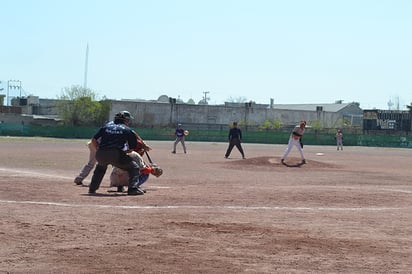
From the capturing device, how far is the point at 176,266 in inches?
277

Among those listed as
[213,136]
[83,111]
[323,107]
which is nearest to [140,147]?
[213,136]

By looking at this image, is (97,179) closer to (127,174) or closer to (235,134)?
(127,174)

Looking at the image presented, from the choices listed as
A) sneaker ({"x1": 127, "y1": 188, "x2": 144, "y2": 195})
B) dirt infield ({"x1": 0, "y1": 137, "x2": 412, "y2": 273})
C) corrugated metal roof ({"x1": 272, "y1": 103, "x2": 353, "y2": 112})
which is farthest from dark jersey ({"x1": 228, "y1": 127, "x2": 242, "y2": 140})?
corrugated metal roof ({"x1": 272, "y1": 103, "x2": 353, "y2": 112})

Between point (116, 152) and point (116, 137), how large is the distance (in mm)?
286

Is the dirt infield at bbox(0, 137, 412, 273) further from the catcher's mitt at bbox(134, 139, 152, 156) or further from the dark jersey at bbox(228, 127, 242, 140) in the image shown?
the dark jersey at bbox(228, 127, 242, 140)

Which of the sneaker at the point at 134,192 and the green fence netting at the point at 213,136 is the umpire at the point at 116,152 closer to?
the sneaker at the point at 134,192

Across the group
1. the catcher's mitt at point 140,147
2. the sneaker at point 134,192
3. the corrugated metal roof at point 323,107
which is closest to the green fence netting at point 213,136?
the corrugated metal roof at point 323,107

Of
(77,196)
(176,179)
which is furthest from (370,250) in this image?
(176,179)

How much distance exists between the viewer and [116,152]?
13867mm

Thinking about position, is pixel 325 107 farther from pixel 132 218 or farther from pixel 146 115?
pixel 132 218

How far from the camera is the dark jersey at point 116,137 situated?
13.9 m

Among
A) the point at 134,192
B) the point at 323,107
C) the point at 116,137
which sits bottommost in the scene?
the point at 134,192

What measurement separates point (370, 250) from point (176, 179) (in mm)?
11556

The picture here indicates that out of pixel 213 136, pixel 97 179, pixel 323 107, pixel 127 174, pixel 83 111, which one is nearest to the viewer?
pixel 97 179
